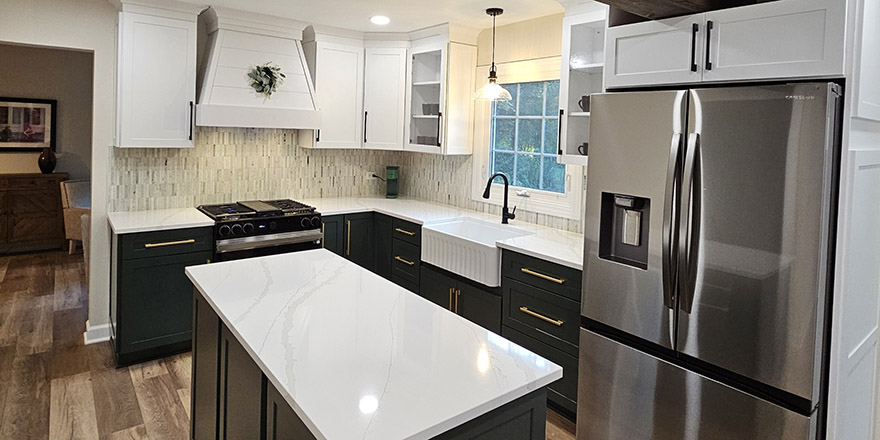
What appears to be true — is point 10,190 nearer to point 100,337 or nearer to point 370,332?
point 100,337

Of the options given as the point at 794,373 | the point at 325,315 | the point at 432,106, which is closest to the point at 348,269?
the point at 325,315

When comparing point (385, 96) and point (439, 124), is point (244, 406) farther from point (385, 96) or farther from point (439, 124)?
point (385, 96)

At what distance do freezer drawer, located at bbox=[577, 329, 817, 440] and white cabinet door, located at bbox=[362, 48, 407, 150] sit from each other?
2.66 metres

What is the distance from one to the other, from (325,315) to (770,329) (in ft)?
5.04

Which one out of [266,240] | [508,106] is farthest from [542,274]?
[266,240]

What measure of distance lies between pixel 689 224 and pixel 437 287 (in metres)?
2.04

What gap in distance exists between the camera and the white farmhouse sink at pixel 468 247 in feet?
11.1

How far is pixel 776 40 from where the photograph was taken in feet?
A: 6.35

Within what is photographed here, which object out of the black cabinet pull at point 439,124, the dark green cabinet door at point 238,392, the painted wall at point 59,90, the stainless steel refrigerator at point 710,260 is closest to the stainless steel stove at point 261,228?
the black cabinet pull at point 439,124

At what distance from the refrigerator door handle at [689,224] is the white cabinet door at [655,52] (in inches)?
11.8

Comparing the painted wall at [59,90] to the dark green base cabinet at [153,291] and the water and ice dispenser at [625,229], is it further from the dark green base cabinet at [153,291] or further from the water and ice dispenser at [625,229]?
the water and ice dispenser at [625,229]

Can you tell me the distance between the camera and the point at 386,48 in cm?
463

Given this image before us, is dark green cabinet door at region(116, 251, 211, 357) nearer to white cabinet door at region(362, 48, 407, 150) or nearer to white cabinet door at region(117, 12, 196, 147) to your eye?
white cabinet door at region(117, 12, 196, 147)

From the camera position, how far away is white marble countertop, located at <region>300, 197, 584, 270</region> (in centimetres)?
305
